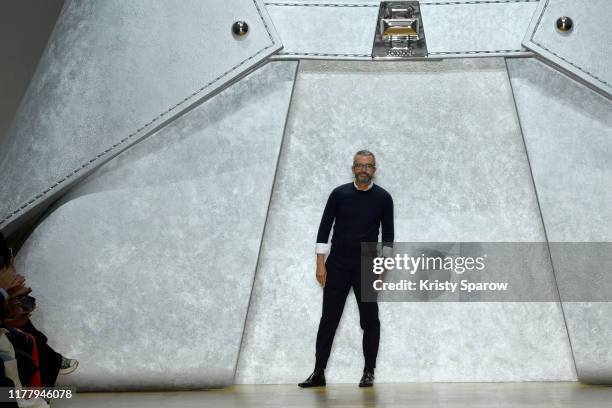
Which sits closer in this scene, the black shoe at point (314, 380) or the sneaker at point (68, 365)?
the sneaker at point (68, 365)

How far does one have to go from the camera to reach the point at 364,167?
5172 mm

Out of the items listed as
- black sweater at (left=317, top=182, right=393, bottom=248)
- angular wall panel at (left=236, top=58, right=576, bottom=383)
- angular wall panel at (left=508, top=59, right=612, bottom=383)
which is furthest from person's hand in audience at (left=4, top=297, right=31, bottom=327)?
angular wall panel at (left=508, top=59, right=612, bottom=383)

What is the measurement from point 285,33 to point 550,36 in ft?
5.02

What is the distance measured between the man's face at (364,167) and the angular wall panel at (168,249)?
1.63ft

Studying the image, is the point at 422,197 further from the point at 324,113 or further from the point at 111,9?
the point at 111,9

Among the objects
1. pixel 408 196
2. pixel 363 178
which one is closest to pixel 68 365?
pixel 363 178

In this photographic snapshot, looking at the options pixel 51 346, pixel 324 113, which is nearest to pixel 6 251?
pixel 51 346

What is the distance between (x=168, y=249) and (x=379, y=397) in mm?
1532

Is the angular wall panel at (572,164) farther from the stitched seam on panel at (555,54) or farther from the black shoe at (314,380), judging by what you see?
the black shoe at (314,380)

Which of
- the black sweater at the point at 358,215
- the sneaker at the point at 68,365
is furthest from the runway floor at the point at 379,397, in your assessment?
the black sweater at the point at 358,215

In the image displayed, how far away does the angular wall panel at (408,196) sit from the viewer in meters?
5.30

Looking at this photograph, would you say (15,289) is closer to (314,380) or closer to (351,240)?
(314,380)

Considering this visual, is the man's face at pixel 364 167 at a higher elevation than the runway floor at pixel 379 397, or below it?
higher

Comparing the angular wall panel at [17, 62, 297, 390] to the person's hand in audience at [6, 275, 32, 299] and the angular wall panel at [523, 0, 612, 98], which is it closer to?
the person's hand in audience at [6, 275, 32, 299]
